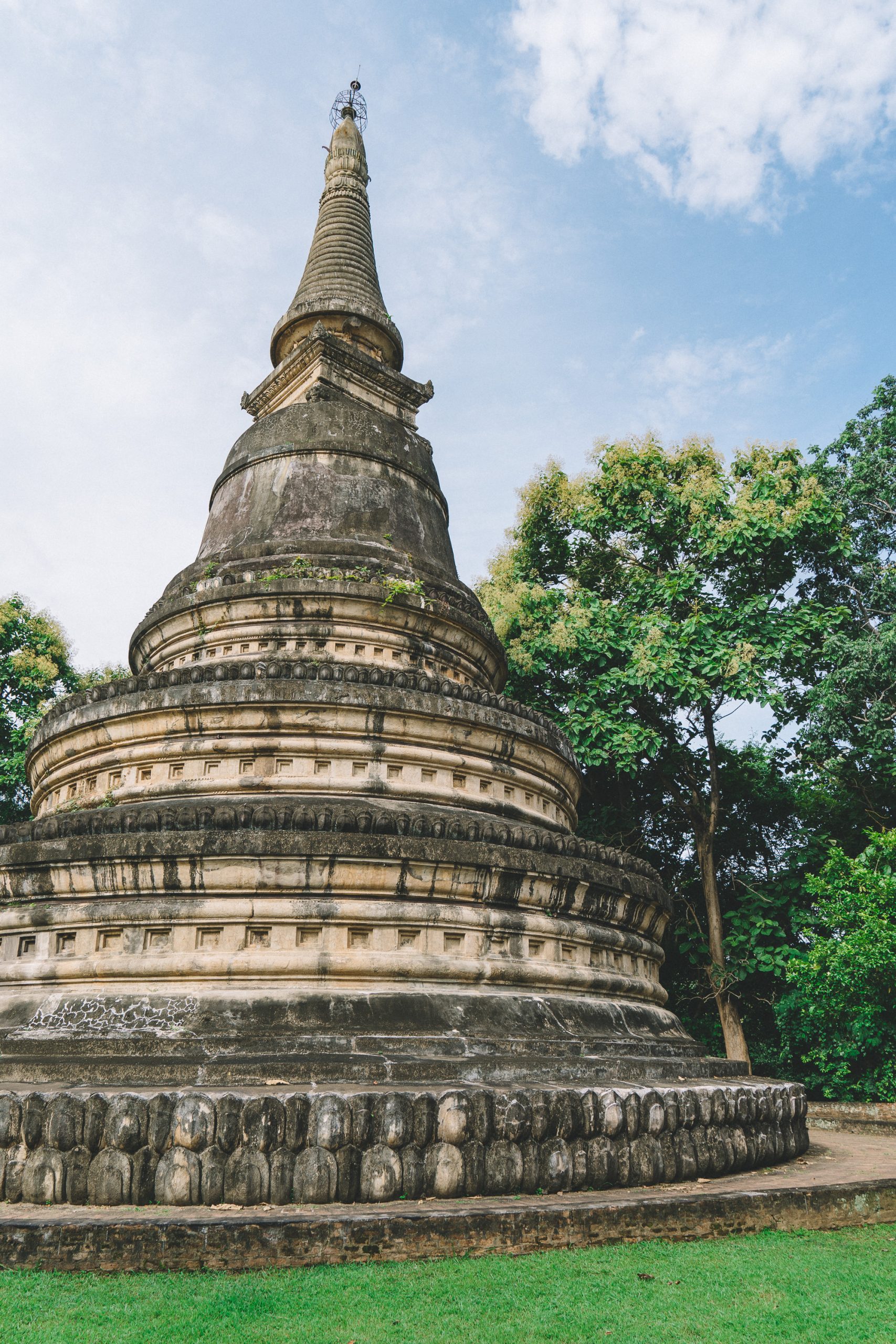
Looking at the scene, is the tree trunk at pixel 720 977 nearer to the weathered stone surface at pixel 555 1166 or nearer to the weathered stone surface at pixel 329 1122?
the weathered stone surface at pixel 555 1166

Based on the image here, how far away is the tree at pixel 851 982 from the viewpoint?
13367 millimetres

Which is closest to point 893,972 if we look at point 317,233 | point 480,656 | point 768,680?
point 768,680

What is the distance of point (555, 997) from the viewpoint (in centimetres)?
909

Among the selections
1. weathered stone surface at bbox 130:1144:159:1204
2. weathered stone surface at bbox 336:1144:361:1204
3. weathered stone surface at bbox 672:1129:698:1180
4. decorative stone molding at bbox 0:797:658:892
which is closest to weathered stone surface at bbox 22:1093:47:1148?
weathered stone surface at bbox 130:1144:159:1204

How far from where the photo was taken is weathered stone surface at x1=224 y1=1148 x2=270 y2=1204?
217 inches

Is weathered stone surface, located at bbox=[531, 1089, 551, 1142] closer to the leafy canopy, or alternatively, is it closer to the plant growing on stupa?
the leafy canopy

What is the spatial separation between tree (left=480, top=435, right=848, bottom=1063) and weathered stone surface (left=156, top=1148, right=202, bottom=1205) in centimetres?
1263

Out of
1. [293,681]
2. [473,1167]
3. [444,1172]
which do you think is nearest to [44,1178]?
[444,1172]

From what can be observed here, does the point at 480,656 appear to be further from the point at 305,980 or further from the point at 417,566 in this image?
the point at 305,980

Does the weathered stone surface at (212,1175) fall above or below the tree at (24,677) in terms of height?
below

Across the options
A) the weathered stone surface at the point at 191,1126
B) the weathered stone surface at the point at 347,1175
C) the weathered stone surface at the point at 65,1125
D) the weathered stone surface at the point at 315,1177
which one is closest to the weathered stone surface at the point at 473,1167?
the weathered stone surface at the point at 347,1175

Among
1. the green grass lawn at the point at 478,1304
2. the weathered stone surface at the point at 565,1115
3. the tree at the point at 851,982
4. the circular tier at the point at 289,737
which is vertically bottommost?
the green grass lawn at the point at 478,1304

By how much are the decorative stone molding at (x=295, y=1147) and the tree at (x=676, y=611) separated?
11.4 meters

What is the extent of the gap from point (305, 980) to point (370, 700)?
3614mm
